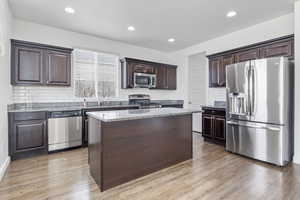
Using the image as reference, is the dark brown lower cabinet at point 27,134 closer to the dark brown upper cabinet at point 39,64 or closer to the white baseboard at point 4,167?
the white baseboard at point 4,167

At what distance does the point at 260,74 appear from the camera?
3.09 meters

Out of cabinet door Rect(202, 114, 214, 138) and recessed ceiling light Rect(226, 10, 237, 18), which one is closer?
recessed ceiling light Rect(226, 10, 237, 18)

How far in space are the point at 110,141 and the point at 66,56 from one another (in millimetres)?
2833

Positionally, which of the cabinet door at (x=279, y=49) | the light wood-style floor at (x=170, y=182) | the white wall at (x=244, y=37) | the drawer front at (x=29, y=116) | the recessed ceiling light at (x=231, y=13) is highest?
the recessed ceiling light at (x=231, y=13)

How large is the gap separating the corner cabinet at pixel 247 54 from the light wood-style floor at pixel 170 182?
7.13ft

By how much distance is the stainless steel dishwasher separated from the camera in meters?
3.55

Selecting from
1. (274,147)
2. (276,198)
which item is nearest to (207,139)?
(274,147)

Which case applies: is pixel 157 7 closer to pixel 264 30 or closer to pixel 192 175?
pixel 264 30

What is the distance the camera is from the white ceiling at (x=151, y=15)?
3000 mm

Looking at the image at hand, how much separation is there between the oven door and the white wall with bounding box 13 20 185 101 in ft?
1.28

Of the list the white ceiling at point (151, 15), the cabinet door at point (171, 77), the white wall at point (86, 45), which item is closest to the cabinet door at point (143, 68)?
the white wall at point (86, 45)

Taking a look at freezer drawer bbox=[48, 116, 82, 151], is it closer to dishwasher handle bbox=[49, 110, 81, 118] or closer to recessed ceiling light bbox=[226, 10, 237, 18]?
dishwasher handle bbox=[49, 110, 81, 118]

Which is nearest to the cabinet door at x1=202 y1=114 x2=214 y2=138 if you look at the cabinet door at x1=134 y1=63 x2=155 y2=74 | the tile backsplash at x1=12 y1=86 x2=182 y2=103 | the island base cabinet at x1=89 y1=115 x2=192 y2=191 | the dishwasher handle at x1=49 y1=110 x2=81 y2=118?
the island base cabinet at x1=89 y1=115 x2=192 y2=191

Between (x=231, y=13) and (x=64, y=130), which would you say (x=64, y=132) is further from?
(x=231, y=13)
